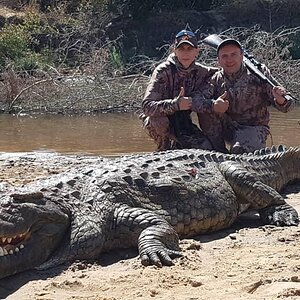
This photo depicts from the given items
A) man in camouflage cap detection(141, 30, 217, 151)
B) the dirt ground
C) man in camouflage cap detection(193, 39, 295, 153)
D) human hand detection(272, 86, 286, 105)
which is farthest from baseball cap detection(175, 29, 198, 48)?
the dirt ground

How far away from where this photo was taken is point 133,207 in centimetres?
435

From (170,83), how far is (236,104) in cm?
67

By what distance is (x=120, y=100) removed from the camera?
13227mm

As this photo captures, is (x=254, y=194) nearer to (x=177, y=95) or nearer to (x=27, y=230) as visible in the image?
(x=177, y=95)

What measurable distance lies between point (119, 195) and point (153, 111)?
224 cm

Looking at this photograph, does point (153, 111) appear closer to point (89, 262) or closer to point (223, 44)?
point (223, 44)

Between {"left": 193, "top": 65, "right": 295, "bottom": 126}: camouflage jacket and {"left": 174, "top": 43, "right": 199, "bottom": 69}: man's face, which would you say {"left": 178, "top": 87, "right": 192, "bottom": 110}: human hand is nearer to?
{"left": 193, "top": 65, "right": 295, "bottom": 126}: camouflage jacket

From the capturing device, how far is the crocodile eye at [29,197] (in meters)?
3.81

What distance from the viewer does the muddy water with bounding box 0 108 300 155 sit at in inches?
367

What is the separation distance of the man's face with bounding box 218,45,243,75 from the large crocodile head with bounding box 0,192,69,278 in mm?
2924

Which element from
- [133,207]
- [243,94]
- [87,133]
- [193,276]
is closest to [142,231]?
[133,207]

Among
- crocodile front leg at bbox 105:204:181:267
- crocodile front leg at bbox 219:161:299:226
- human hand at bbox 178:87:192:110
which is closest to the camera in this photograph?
crocodile front leg at bbox 105:204:181:267

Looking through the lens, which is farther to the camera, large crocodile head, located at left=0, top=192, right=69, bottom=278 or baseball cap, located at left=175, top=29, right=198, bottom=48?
baseball cap, located at left=175, top=29, right=198, bottom=48

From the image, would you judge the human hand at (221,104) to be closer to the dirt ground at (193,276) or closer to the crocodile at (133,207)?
the crocodile at (133,207)
